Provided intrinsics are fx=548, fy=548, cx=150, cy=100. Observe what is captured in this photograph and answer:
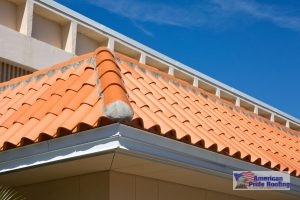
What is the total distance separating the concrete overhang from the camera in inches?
218

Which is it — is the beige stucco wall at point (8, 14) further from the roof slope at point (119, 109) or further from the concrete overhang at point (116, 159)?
the concrete overhang at point (116, 159)

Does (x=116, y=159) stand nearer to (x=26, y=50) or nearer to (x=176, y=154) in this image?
(x=176, y=154)

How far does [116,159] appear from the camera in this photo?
233 inches

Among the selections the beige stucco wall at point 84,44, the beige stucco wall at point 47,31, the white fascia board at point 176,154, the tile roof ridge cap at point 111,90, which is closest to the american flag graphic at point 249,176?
the white fascia board at point 176,154

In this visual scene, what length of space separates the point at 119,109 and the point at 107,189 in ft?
4.42

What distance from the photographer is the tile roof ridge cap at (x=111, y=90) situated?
216 inches

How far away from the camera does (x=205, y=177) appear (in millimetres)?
7113

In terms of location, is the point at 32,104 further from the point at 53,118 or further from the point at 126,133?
the point at 126,133

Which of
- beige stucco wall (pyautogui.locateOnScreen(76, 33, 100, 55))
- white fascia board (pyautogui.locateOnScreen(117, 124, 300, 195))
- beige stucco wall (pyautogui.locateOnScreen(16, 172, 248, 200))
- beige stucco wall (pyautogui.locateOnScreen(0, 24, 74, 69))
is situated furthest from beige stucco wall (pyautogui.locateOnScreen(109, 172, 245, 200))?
beige stucco wall (pyautogui.locateOnScreen(76, 33, 100, 55))

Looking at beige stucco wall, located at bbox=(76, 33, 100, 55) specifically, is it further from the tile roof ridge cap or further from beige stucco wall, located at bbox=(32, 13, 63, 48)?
the tile roof ridge cap

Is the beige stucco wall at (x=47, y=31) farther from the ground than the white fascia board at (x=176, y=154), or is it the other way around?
the beige stucco wall at (x=47, y=31)

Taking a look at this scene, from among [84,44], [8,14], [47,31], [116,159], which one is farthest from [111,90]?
[84,44]

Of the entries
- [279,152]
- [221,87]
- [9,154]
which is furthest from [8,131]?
[221,87]

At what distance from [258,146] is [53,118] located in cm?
372
